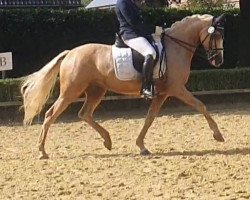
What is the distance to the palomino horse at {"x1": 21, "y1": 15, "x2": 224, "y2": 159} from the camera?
A: 9156 mm

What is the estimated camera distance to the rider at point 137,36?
8977 mm

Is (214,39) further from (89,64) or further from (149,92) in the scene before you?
(89,64)

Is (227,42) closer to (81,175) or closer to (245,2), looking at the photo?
(245,2)

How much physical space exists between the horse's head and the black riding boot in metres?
0.86

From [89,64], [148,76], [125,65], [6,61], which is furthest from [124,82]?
[6,61]

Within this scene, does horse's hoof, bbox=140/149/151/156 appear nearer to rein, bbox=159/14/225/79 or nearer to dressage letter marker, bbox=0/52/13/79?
rein, bbox=159/14/225/79

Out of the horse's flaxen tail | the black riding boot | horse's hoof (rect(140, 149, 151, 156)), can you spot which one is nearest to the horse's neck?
the black riding boot

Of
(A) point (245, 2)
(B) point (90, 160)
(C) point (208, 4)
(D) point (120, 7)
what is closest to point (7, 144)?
(B) point (90, 160)

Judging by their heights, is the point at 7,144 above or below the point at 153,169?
below

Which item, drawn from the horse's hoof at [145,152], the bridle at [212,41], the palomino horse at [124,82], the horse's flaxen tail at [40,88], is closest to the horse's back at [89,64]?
the palomino horse at [124,82]

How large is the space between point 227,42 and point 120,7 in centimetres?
1101

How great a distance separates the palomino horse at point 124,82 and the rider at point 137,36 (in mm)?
190

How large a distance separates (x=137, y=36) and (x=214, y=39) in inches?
43.2

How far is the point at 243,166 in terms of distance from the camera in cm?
777
